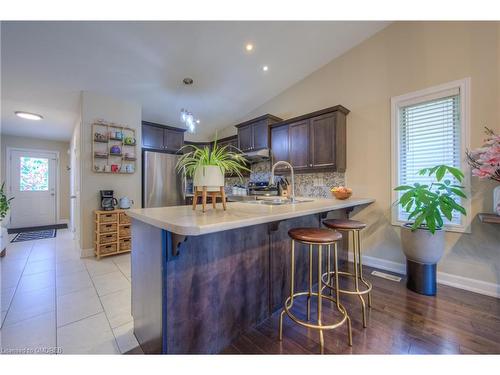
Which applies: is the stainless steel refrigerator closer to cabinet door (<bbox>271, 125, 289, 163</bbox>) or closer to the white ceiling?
the white ceiling

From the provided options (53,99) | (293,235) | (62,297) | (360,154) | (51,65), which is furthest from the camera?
(53,99)

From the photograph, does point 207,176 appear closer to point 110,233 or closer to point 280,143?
point 280,143

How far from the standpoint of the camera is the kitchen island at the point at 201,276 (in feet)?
3.68

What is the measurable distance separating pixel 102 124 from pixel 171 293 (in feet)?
11.3

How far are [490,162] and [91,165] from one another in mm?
4911

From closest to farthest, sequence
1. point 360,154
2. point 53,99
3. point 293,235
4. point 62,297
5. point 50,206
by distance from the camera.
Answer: point 293,235, point 62,297, point 360,154, point 53,99, point 50,206

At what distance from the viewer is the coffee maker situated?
3349 mm

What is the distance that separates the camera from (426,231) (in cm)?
209

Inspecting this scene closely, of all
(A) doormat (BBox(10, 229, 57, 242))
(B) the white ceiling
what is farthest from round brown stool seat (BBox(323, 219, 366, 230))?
(A) doormat (BBox(10, 229, 57, 242))

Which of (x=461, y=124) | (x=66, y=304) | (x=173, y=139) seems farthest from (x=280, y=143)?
(x=66, y=304)

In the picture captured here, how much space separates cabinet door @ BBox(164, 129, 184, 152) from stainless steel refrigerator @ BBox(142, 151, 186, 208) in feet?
0.78

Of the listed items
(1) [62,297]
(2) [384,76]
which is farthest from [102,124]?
(2) [384,76]
